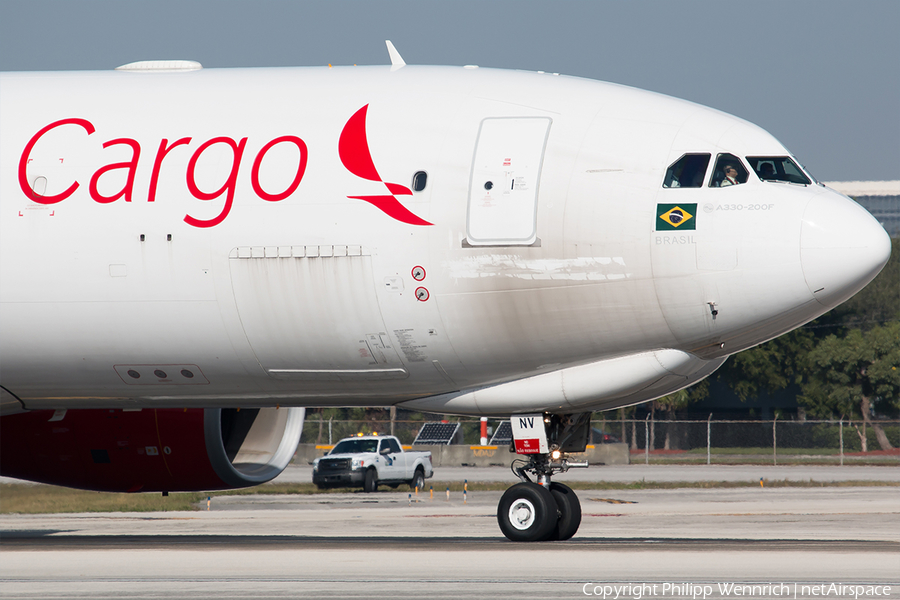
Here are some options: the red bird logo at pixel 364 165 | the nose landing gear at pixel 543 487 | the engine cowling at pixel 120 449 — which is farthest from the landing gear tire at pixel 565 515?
the engine cowling at pixel 120 449

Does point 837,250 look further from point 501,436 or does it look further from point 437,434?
point 501,436

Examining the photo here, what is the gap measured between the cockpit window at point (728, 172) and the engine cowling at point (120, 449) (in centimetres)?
740

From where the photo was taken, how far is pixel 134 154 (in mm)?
13172

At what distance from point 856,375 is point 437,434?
33.9 meters

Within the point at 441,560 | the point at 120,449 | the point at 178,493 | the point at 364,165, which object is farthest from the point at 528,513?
the point at 178,493

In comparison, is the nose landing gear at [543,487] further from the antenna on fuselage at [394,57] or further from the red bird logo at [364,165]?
the antenna on fuselage at [394,57]

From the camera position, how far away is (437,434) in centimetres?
4959

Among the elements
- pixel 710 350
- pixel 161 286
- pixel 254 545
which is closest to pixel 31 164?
pixel 161 286

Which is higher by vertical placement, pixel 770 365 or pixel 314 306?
pixel 770 365

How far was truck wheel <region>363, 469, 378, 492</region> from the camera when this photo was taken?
109 ft

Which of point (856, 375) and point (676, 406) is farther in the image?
point (676, 406)

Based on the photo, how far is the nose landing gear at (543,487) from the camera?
1320cm

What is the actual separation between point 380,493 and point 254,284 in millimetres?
21191

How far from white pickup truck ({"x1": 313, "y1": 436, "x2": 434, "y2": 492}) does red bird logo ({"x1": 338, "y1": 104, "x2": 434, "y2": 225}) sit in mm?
21329
